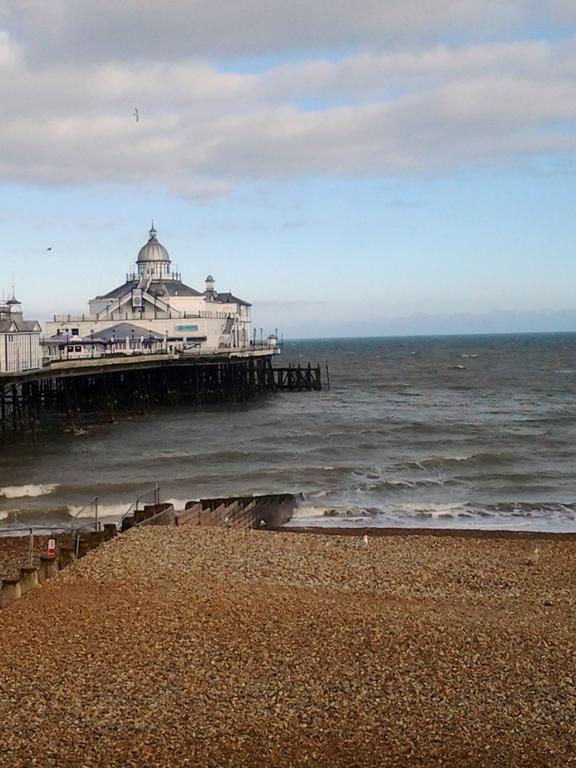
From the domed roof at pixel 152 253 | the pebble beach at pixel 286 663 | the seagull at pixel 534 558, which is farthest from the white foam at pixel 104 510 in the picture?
the domed roof at pixel 152 253

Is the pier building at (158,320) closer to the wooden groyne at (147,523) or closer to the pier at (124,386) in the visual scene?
the pier at (124,386)

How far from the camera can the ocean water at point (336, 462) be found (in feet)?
72.6

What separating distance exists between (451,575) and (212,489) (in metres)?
12.7

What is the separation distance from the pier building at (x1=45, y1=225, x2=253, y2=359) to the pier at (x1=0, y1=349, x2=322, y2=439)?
8.45ft

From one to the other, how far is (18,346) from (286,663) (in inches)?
1091

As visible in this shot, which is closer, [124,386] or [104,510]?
[104,510]

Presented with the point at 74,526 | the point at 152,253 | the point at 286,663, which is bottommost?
the point at 74,526

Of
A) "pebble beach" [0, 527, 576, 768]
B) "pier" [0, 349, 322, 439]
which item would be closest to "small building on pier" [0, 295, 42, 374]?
"pier" [0, 349, 322, 439]

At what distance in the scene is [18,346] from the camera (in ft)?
114

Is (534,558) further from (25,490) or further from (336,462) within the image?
(336,462)

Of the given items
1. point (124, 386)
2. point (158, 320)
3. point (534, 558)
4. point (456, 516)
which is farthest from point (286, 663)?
point (158, 320)

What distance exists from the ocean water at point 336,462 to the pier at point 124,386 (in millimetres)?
1295

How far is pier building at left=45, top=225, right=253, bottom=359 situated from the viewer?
57781 millimetres

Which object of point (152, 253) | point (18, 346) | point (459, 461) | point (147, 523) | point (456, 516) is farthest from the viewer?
point (152, 253)
